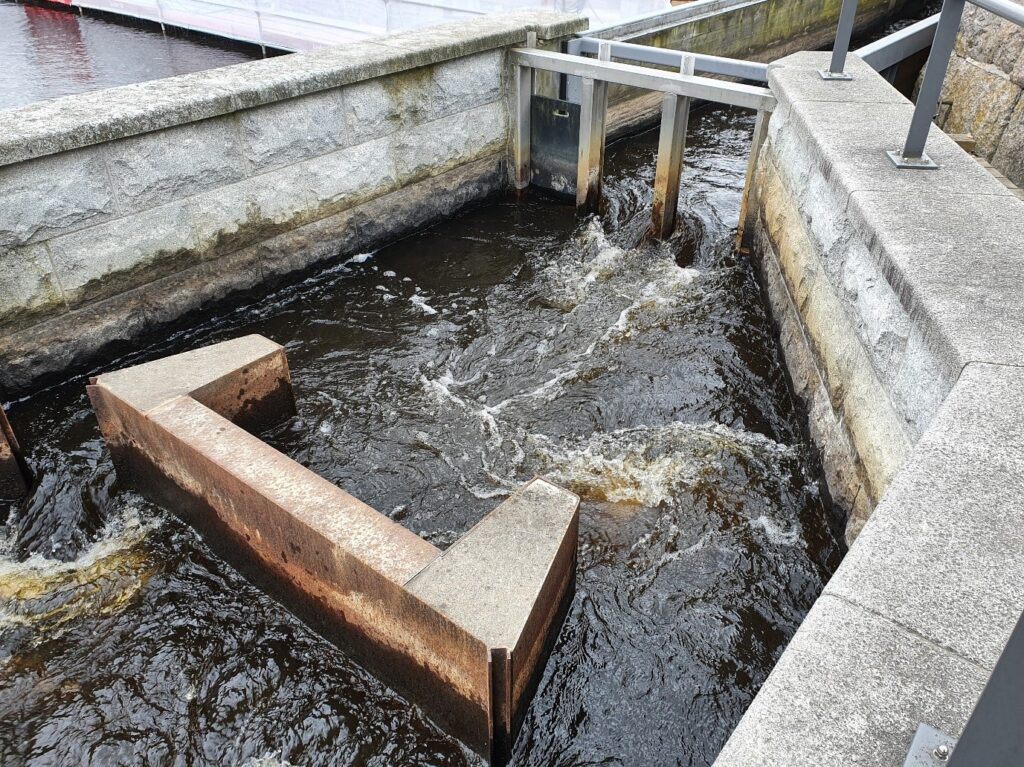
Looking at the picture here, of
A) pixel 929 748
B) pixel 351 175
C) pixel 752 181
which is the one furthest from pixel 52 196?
pixel 752 181

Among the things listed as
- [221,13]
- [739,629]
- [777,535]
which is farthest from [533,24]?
[221,13]

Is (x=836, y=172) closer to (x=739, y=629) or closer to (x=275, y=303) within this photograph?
(x=739, y=629)

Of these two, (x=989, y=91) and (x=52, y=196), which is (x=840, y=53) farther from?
(x=52, y=196)

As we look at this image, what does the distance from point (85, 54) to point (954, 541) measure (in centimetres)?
1626

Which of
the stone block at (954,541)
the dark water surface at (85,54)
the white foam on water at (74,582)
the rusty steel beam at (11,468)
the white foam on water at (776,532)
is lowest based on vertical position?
the white foam on water at (74,582)

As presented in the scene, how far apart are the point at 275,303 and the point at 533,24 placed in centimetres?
439

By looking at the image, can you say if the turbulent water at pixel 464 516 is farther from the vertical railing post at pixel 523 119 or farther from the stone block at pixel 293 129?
the vertical railing post at pixel 523 119

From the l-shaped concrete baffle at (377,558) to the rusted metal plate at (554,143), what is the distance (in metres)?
5.42

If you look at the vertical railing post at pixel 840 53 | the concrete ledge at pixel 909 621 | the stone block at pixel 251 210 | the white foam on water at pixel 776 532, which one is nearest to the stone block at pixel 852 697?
the concrete ledge at pixel 909 621

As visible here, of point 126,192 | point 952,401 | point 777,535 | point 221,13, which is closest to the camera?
point 952,401

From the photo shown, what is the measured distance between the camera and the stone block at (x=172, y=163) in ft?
18.2

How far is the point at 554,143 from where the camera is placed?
344 inches

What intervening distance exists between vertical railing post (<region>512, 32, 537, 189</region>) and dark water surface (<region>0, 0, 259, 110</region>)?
7.04 m

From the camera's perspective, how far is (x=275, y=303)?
22.4 feet
